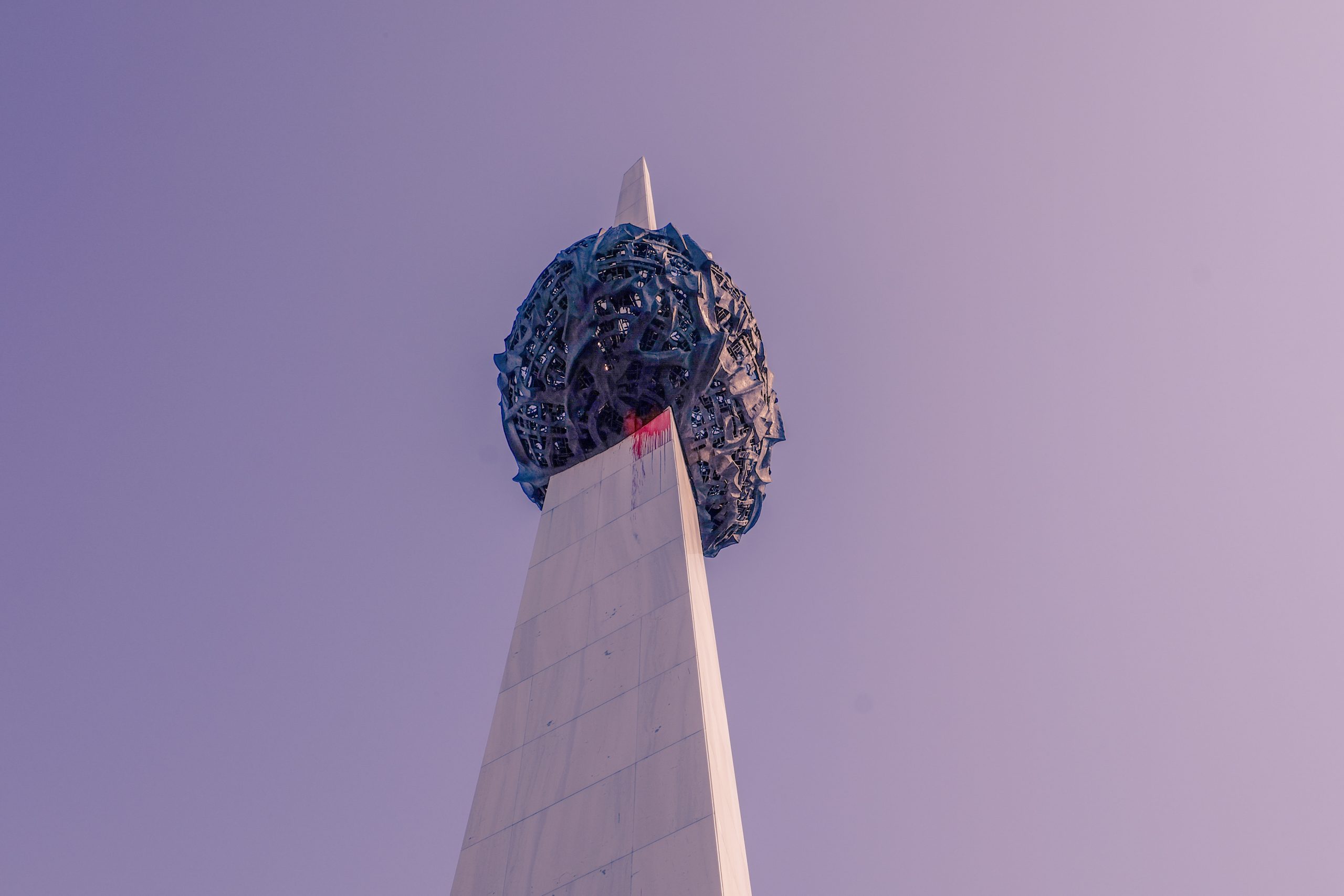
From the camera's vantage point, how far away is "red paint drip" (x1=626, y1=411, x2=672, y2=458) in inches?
885

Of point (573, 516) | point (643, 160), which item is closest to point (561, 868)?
point (573, 516)

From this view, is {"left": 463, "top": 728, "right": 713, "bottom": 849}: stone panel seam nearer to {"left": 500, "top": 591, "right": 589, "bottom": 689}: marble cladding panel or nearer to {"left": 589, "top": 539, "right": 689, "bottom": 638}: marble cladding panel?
{"left": 500, "top": 591, "right": 589, "bottom": 689}: marble cladding panel

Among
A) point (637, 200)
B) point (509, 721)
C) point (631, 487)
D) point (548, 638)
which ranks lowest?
point (509, 721)

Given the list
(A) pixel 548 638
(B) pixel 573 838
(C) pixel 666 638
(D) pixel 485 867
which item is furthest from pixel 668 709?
(A) pixel 548 638

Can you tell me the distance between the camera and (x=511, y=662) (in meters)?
18.5

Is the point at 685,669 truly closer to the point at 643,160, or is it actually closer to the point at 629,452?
the point at 629,452

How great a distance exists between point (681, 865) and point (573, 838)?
189 centimetres

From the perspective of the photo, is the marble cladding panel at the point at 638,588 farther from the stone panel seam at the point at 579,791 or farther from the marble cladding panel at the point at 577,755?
the stone panel seam at the point at 579,791

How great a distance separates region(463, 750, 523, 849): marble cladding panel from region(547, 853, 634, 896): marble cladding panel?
69.8 inches

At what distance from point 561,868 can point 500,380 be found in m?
12.8

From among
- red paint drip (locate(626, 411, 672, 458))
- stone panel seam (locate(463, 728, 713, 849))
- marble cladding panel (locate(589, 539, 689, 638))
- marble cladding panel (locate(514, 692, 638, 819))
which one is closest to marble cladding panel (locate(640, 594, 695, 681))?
marble cladding panel (locate(589, 539, 689, 638))

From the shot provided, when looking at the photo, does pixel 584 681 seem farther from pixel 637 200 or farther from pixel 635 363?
pixel 637 200

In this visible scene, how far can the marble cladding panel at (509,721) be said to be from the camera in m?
16.9

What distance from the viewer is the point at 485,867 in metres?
15.0
